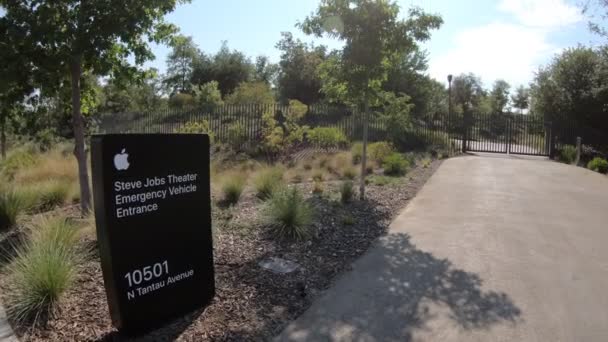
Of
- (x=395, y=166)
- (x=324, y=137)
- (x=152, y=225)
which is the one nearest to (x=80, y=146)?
(x=152, y=225)

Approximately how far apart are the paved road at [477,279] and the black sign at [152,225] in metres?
1.04

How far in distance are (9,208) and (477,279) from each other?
647 centimetres

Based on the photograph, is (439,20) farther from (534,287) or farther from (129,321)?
(129,321)

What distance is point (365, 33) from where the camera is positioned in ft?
27.5

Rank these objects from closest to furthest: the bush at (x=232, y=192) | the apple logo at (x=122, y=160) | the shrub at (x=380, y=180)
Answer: the apple logo at (x=122, y=160) → the bush at (x=232, y=192) → the shrub at (x=380, y=180)

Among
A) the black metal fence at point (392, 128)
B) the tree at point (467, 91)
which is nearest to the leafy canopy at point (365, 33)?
the black metal fence at point (392, 128)

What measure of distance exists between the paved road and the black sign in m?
1.04

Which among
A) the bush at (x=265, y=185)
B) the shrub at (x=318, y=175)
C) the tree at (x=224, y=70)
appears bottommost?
the shrub at (x=318, y=175)

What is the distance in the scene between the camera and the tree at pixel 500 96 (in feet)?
201

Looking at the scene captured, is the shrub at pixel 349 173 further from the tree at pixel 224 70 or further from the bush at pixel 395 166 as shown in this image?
the tree at pixel 224 70

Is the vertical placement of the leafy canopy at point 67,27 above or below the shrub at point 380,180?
above

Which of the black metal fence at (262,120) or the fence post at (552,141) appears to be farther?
the black metal fence at (262,120)

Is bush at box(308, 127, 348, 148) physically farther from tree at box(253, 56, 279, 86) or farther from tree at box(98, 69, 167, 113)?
tree at box(253, 56, 279, 86)

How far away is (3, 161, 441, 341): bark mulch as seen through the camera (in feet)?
11.7
